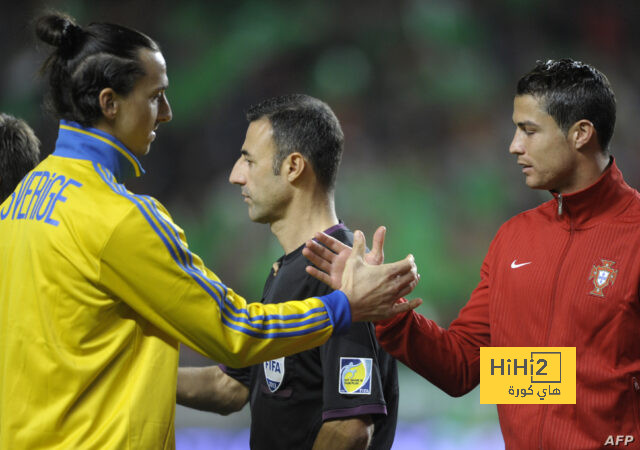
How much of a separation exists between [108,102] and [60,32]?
160 mm

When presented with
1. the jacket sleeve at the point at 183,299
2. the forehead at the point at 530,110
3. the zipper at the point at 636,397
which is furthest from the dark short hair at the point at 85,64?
the zipper at the point at 636,397

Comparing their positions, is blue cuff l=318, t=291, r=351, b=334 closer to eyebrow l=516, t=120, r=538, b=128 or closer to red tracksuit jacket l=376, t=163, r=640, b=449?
red tracksuit jacket l=376, t=163, r=640, b=449

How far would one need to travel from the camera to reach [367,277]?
1.62 meters

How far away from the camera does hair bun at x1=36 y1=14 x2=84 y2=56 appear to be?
1.49 meters

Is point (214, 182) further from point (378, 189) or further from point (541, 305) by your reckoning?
point (541, 305)

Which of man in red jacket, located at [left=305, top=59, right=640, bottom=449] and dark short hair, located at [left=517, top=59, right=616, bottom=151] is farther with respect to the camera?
dark short hair, located at [left=517, top=59, right=616, bottom=151]

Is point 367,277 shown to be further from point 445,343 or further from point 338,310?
point 445,343

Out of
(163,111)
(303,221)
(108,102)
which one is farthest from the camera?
(303,221)

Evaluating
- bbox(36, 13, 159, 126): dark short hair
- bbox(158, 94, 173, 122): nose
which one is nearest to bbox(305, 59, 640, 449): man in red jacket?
bbox(158, 94, 173, 122): nose

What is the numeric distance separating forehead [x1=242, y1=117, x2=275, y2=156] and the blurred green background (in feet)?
11.4

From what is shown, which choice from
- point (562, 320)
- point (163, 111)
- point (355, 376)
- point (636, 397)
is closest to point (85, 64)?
point (163, 111)

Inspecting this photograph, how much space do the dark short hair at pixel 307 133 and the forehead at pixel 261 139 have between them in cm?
1

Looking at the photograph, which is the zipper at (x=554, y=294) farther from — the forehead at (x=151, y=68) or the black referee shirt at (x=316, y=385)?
the forehead at (x=151, y=68)

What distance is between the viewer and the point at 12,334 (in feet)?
4.68
